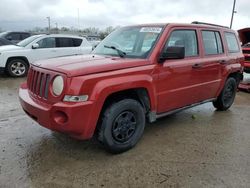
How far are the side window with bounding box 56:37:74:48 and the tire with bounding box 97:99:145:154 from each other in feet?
25.5

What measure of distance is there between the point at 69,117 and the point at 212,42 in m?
3.39

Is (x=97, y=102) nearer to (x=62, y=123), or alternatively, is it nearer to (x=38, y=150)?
(x=62, y=123)

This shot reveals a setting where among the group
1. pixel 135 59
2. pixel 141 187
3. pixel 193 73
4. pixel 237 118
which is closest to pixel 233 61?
pixel 237 118

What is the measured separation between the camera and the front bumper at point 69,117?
309 cm

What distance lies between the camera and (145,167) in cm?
342

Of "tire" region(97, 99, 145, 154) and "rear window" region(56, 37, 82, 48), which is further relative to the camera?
"rear window" region(56, 37, 82, 48)

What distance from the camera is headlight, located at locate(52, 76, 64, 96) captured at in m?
3.17

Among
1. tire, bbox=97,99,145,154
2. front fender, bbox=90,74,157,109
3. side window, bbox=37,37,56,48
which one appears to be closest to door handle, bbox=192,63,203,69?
front fender, bbox=90,74,157,109

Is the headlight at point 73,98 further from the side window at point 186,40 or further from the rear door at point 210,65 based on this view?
the rear door at point 210,65

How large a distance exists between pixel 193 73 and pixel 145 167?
1959 mm

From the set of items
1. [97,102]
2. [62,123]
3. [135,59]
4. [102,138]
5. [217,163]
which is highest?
[135,59]

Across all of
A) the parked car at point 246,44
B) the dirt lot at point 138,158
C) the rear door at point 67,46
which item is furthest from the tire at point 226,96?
the rear door at point 67,46

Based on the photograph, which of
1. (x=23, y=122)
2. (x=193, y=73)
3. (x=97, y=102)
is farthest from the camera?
(x=23, y=122)

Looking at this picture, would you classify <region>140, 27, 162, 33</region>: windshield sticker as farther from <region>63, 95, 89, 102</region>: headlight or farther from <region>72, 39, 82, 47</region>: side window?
<region>72, 39, 82, 47</region>: side window
